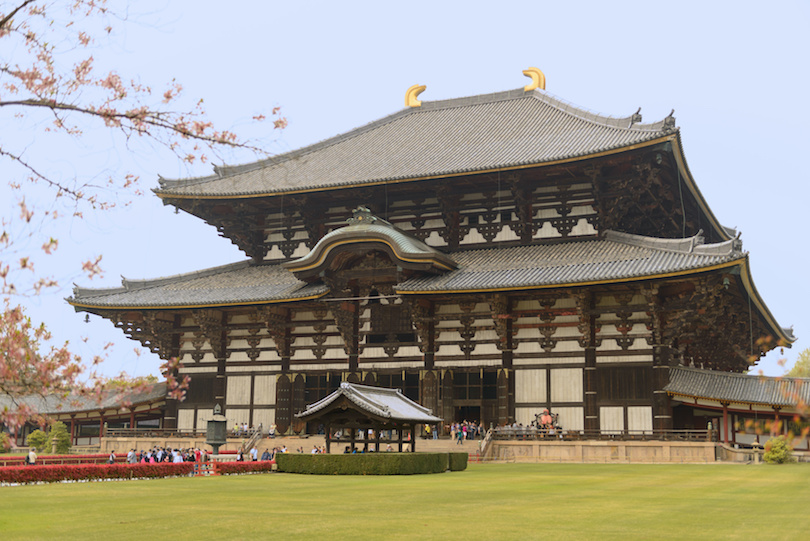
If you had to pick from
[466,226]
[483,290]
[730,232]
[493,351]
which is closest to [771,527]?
[483,290]

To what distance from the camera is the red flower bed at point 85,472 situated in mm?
22906

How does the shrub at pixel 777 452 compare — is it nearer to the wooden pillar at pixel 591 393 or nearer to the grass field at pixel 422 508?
the wooden pillar at pixel 591 393

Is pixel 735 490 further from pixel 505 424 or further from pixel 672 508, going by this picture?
pixel 505 424

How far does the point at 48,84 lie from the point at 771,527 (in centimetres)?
1131

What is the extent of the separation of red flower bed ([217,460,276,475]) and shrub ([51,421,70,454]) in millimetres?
28677

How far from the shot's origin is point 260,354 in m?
41.3

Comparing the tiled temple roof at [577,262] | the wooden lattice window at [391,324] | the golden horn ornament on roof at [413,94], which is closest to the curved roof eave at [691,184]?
the tiled temple roof at [577,262]

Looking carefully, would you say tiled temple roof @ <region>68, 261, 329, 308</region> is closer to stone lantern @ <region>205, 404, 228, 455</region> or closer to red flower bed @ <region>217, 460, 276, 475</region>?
stone lantern @ <region>205, 404, 228, 455</region>

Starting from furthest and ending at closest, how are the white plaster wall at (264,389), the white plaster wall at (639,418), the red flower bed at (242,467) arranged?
1. the white plaster wall at (264,389)
2. the white plaster wall at (639,418)
3. the red flower bed at (242,467)

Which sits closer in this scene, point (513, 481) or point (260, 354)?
point (513, 481)

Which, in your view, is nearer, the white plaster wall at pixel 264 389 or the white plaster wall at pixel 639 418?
the white plaster wall at pixel 639 418

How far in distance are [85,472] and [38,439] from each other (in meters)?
33.9

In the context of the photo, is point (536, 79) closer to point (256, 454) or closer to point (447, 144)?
point (447, 144)

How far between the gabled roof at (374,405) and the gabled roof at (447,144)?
1235 cm
